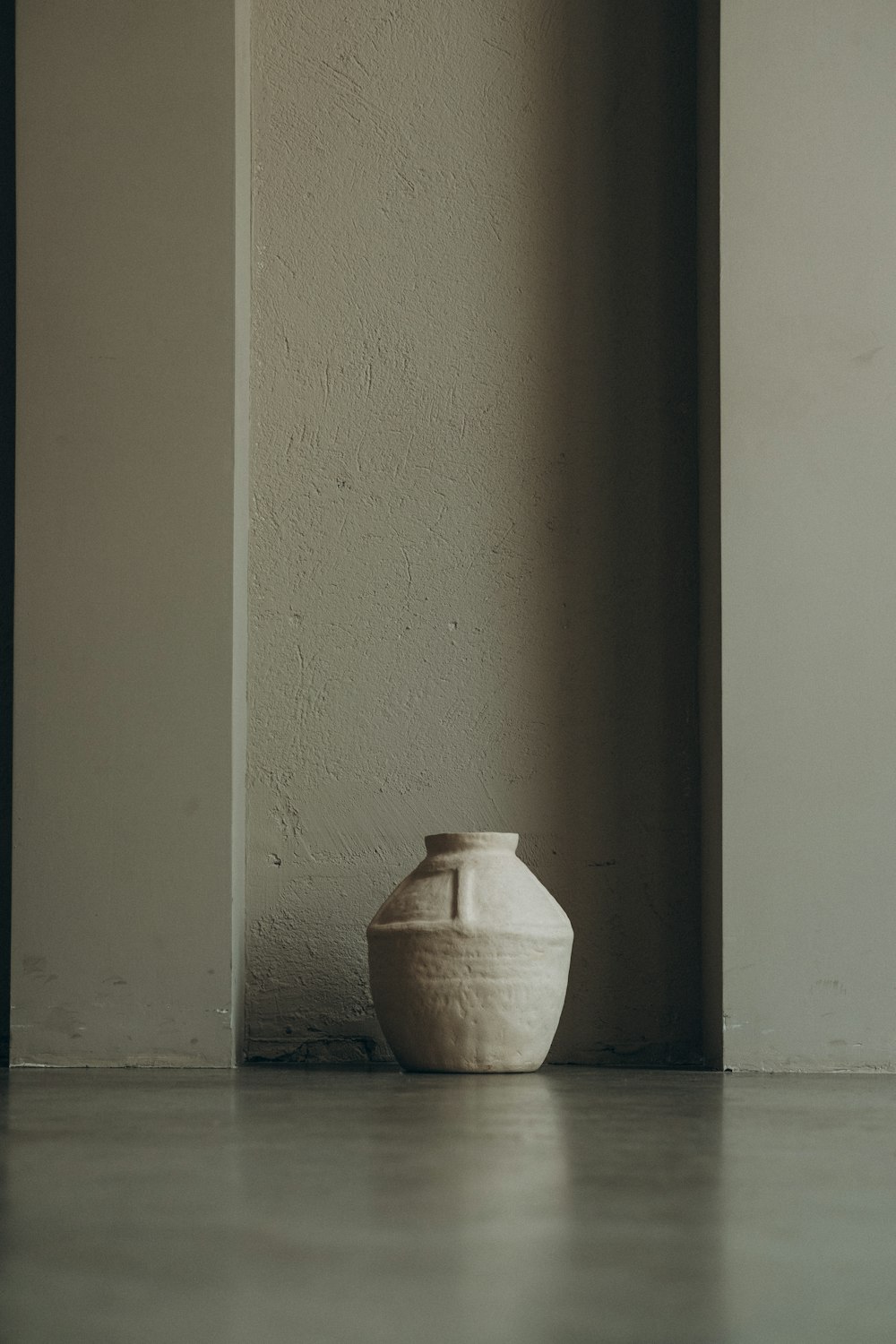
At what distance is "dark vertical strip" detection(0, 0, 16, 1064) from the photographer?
3281mm

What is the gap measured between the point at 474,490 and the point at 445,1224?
7.80 feet

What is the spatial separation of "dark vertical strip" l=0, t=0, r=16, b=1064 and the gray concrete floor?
1155 millimetres

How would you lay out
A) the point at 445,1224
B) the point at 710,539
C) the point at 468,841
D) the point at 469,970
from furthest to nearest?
the point at 710,539 → the point at 468,841 → the point at 469,970 → the point at 445,1224

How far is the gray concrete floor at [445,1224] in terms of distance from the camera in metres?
0.91

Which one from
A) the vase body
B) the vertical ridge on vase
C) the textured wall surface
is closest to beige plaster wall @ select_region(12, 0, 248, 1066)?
the textured wall surface

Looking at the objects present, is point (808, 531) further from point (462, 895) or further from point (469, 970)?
point (469, 970)

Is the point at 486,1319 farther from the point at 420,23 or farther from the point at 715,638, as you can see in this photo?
the point at 420,23

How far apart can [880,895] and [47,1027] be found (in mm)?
1840

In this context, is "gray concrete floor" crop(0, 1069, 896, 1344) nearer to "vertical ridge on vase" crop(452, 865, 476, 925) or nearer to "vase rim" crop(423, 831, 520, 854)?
"vertical ridge on vase" crop(452, 865, 476, 925)

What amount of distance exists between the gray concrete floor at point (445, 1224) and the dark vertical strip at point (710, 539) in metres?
0.94

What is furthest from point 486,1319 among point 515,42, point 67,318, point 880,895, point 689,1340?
point 515,42

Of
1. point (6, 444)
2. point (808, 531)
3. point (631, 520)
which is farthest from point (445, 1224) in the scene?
point (6, 444)

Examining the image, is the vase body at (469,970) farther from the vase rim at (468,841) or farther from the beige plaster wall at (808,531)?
the beige plaster wall at (808,531)

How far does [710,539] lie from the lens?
320 cm
